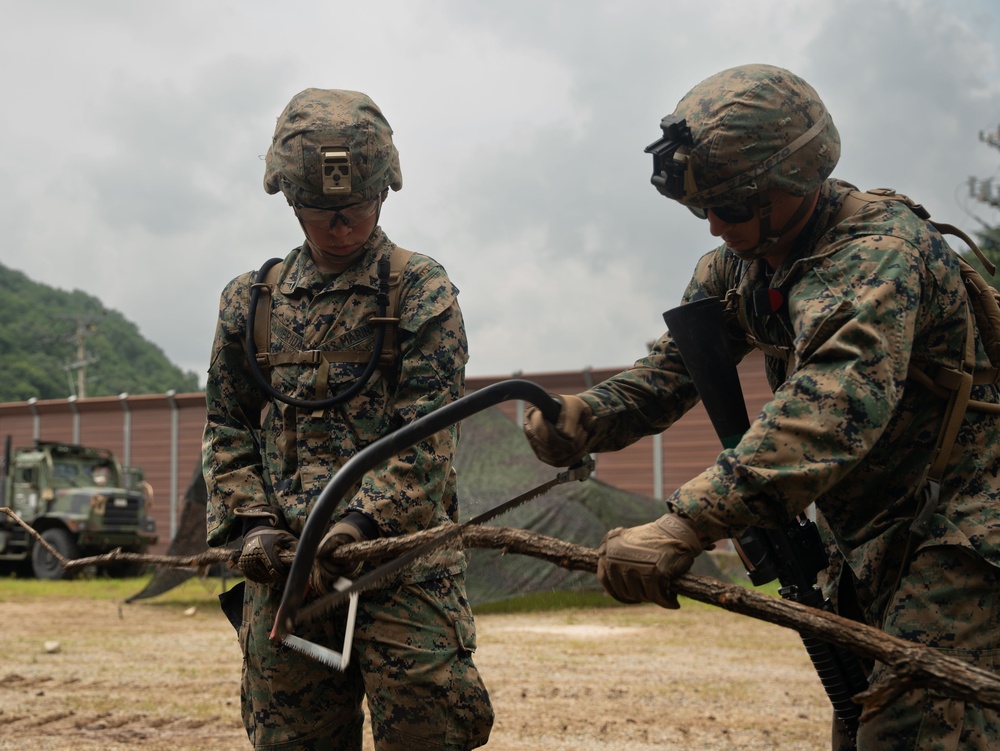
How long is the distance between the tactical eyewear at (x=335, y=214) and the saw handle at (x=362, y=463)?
0.86 meters

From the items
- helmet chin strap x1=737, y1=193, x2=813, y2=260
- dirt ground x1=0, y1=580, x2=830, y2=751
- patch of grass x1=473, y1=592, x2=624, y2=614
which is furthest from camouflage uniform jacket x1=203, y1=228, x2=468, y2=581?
patch of grass x1=473, y1=592, x2=624, y2=614

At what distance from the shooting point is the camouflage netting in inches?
455

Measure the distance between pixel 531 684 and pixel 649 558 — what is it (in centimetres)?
529

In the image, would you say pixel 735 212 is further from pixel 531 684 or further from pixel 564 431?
pixel 531 684

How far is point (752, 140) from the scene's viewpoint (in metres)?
2.57

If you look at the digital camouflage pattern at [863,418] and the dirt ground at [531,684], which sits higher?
the digital camouflage pattern at [863,418]

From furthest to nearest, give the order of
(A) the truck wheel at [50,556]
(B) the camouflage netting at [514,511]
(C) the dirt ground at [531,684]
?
(A) the truck wheel at [50,556] < (B) the camouflage netting at [514,511] < (C) the dirt ground at [531,684]

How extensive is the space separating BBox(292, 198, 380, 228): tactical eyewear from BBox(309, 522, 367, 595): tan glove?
87 cm

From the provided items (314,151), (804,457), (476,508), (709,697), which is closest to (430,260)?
(314,151)

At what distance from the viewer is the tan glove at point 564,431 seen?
2.82m

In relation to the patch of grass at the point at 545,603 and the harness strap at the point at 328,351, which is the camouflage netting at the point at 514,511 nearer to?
the patch of grass at the point at 545,603

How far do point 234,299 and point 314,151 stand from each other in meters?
0.54

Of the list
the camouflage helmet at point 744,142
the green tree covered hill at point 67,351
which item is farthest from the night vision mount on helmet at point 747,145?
the green tree covered hill at point 67,351

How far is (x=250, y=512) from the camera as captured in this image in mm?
2965
